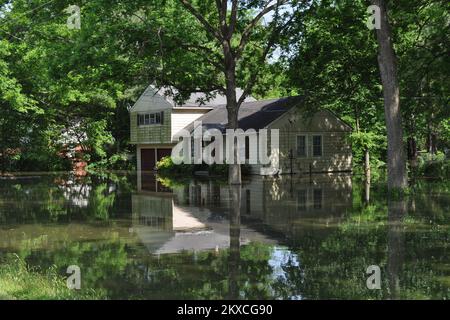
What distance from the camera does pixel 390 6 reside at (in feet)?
70.9

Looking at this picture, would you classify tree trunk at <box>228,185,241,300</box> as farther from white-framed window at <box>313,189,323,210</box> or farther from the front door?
the front door

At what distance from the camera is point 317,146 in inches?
1432

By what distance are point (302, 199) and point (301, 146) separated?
15.3 m

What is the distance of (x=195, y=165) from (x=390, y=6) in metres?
19.3

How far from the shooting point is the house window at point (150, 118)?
42397 mm

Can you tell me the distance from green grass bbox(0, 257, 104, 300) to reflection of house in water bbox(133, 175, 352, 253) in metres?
2.79

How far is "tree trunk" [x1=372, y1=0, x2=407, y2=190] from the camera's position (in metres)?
19.0

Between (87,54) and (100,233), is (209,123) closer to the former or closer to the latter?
(87,54)

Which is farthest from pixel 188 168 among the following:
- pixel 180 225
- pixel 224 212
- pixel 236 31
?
pixel 180 225

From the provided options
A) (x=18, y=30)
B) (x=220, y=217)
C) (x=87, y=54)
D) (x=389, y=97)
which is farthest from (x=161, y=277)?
(x=18, y=30)

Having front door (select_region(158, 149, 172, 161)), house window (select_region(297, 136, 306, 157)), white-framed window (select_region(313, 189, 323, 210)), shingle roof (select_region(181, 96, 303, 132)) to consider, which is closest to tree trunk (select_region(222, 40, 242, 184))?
white-framed window (select_region(313, 189, 323, 210))

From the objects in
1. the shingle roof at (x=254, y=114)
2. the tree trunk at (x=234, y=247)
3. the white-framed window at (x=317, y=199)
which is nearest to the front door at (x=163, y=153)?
the shingle roof at (x=254, y=114)

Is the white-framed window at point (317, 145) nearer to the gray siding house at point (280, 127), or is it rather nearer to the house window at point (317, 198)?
the gray siding house at point (280, 127)

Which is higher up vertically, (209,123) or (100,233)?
(209,123)
